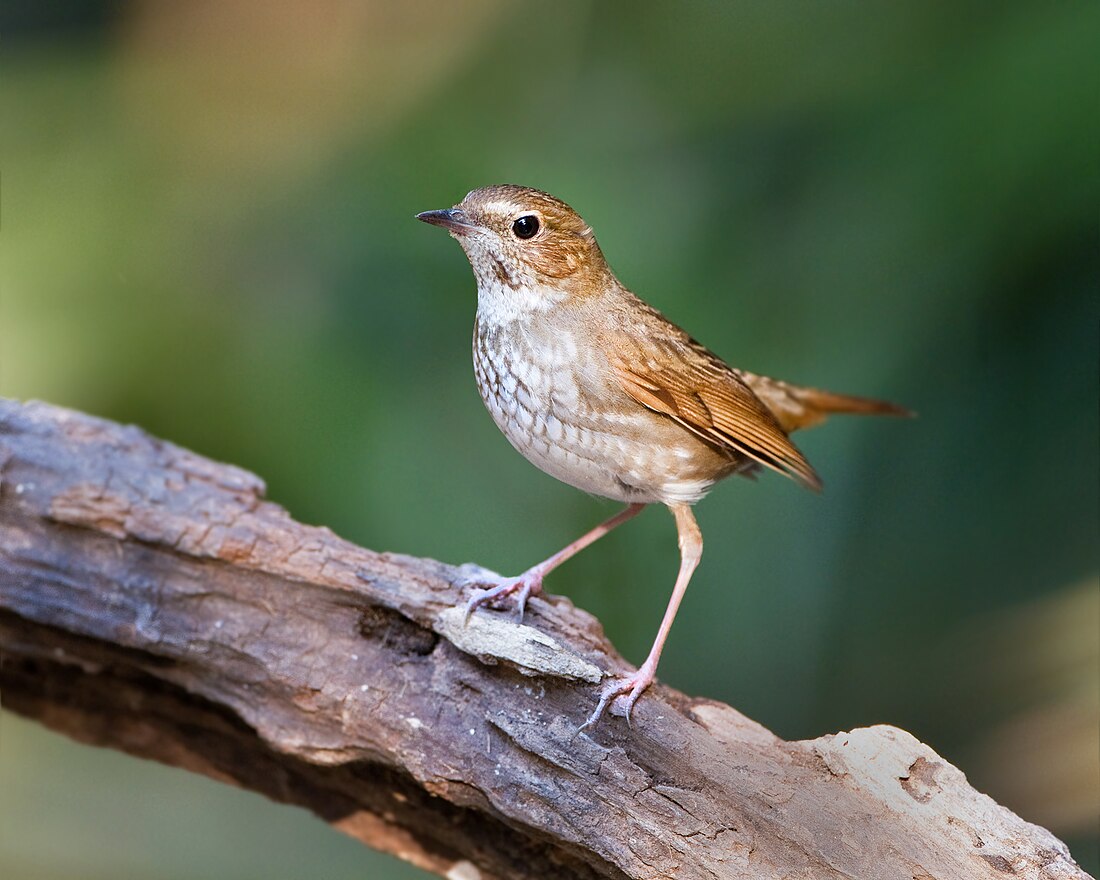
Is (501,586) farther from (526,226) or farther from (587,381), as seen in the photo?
(526,226)

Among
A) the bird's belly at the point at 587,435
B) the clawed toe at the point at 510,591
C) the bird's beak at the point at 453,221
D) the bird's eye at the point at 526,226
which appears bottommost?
the clawed toe at the point at 510,591

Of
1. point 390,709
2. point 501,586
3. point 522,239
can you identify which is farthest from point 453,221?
point 390,709

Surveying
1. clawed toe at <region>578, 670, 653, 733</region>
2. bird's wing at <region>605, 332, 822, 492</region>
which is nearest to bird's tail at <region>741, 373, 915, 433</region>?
bird's wing at <region>605, 332, 822, 492</region>

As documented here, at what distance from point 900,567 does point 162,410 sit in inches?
116

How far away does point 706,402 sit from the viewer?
126 inches

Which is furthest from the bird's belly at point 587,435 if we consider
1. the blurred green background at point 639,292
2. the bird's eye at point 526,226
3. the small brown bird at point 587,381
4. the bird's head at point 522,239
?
the blurred green background at point 639,292

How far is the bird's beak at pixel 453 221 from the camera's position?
2.94 meters

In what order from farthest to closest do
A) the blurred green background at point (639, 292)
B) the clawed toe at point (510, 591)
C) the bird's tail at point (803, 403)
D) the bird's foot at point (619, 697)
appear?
the blurred green background at point (639, 292)
the bird's tail at point (803, 403)
the clawed toe at point (510, 591)
the bird's foot at point (619, 697)

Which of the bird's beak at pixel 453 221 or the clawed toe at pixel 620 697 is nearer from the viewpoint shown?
the clawed toe at pixel 620 697

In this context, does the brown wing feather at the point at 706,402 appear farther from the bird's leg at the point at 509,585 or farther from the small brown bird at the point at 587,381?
the bird's leg at the point at 509,585

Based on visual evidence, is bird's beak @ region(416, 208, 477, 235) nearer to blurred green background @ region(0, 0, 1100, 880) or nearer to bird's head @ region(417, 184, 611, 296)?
bird's head @ region(417, 184, 611, 296)

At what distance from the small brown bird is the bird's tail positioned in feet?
1.01

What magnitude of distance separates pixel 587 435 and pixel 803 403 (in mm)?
951

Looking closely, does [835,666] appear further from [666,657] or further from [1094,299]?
[1094,299]
